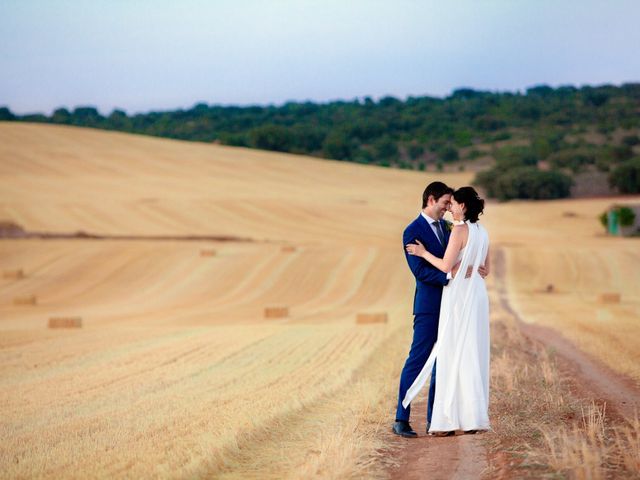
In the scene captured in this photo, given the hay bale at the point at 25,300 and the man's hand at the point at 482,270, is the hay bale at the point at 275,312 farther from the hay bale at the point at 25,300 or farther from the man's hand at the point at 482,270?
the man's hand at the point at 482,270

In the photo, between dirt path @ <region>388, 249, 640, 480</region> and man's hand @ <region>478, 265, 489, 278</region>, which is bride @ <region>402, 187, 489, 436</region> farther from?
dirt path @ <region>388, 249, 640, 480</region>

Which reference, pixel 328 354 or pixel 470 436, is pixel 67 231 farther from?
pixel 470 436

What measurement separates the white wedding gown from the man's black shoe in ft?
0.54

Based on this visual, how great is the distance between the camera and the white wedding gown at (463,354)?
889 centimetres

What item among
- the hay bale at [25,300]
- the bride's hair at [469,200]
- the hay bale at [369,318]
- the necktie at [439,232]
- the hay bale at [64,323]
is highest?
the bride's hair at [469,200]

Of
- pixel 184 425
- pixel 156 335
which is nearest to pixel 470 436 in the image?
pixel 184 425

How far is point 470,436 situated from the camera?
8.98 m

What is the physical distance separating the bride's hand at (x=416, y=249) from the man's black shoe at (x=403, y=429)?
56.3 inches

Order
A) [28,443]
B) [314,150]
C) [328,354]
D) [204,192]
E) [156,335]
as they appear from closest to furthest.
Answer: [28,443] → [328,354] → [156,335] → [204,192] → [314,150]

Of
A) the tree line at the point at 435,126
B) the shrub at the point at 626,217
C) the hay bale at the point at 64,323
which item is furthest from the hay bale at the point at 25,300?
the tree line at the point at 435,126

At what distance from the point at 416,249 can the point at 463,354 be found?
97 cm

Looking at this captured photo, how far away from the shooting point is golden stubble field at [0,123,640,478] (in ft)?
29.5

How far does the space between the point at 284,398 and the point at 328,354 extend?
5.18 meters

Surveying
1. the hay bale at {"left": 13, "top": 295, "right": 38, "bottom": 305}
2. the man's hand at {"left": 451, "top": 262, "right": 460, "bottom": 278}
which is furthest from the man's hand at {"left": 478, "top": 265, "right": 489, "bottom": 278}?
the hay bale at {"left": 13, "top": 295, "right": 38, "bottom": 305}
